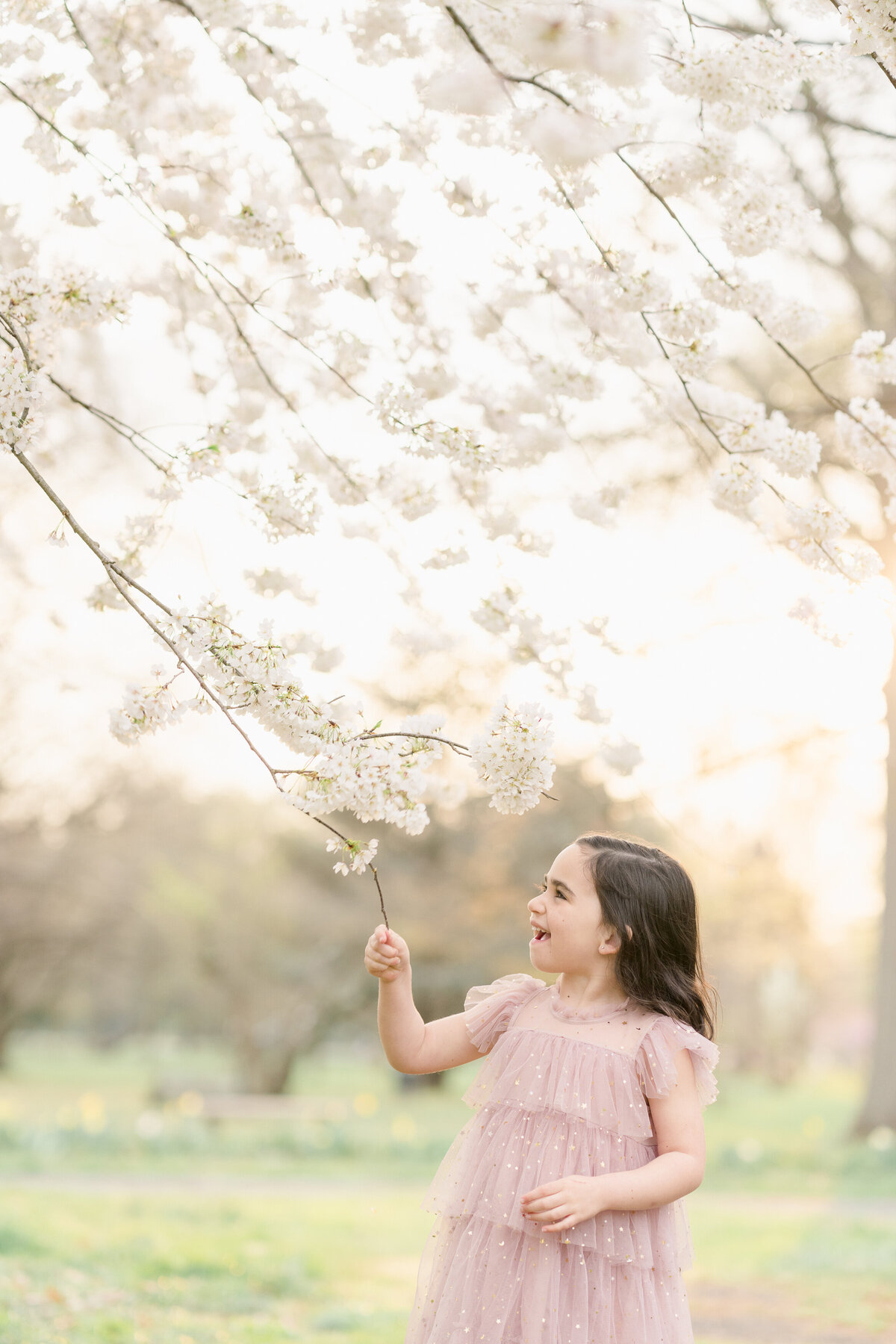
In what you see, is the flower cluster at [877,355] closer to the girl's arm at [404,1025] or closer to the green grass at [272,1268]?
the girl's arm at [404,1025]

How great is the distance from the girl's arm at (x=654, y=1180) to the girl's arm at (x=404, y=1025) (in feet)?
1.22

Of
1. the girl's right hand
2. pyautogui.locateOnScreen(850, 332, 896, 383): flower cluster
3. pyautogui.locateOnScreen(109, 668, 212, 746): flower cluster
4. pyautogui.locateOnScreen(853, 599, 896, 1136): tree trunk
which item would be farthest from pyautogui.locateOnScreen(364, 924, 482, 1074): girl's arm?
pyautogui.locateOnScreen(853, 599, 896, 1136): tree trunk

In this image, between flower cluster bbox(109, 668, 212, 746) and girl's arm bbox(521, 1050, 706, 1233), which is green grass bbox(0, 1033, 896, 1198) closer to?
girl's arm bbox(521, 1050, 706, 1233)

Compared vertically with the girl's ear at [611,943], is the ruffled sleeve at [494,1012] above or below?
below

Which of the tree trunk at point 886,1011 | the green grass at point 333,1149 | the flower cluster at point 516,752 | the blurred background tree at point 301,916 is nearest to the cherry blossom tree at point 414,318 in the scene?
the flower cluster at point 516,752

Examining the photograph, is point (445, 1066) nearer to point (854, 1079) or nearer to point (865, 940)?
point (854, 1079)

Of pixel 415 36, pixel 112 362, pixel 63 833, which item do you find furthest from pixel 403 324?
pixel 63 833

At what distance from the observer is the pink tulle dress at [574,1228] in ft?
7.16

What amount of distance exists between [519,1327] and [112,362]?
15.7 feet

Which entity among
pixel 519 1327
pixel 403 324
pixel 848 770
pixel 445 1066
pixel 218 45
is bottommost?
pixel 519 1327

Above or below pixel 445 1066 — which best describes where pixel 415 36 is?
above

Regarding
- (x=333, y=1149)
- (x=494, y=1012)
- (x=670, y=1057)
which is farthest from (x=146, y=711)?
(x=333, y=1149)

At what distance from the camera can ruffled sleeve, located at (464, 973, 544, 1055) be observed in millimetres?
2520

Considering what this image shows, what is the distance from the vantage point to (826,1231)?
669 centimetres
